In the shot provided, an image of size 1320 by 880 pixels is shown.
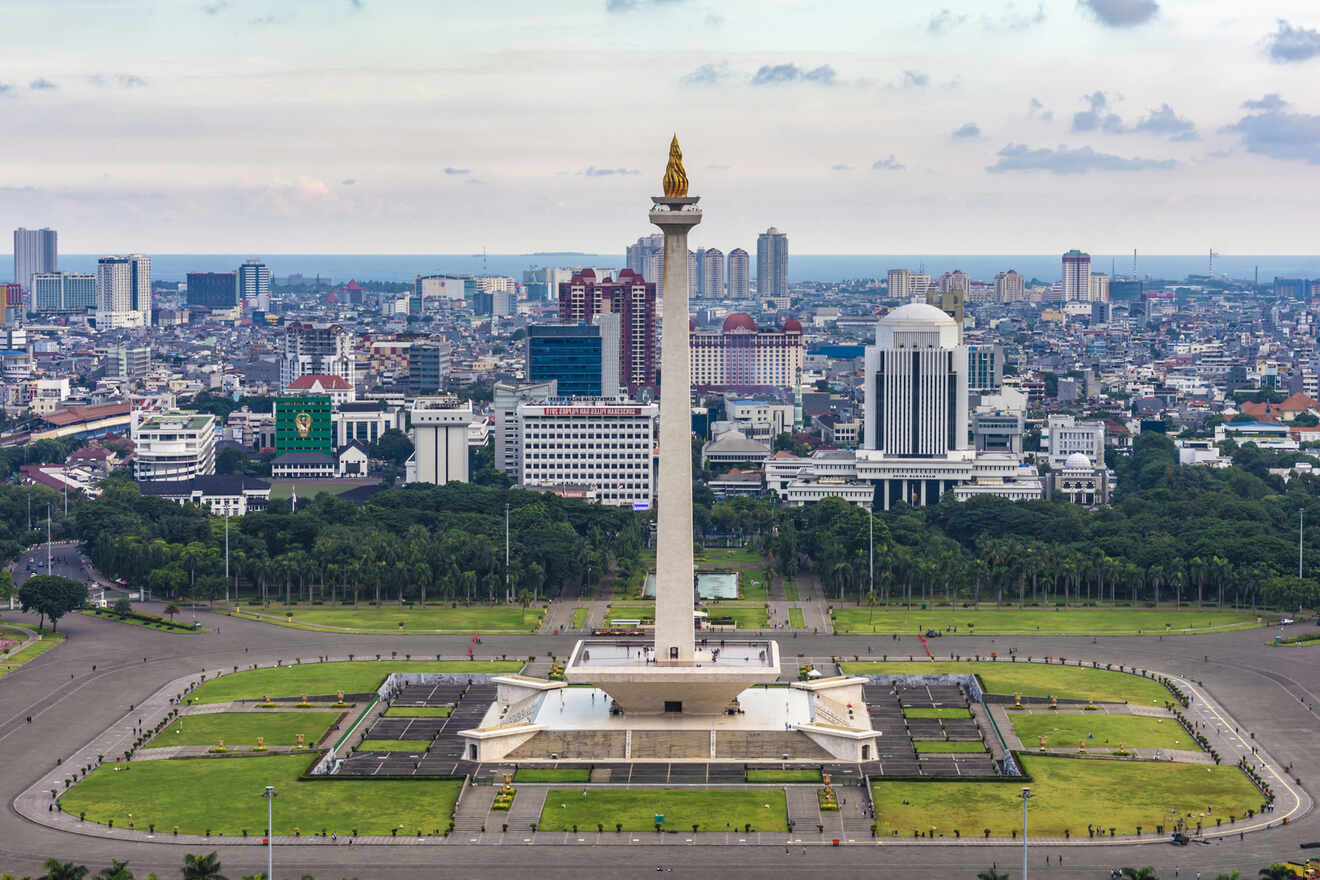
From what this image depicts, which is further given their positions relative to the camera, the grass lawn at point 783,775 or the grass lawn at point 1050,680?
the grass lawn at point 1050,680

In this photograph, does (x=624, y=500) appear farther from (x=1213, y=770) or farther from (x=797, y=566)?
(x=1213, y=770)

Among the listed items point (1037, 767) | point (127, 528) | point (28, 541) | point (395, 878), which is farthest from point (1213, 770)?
point (28, 541)

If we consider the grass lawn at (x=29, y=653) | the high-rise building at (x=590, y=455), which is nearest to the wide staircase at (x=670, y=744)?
the grass lawn at (x=29, y=653)

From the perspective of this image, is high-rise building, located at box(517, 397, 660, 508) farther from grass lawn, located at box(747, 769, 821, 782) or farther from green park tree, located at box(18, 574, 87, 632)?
grass lawn, located at box(747, 769, 821, 782)

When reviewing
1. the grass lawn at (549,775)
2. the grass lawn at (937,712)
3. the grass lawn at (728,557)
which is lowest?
the grass lawn at (549,775)

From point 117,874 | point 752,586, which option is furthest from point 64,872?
point 752,586

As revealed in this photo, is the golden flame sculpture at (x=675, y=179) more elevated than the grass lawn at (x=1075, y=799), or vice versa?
the golden flame sculpture at (x=675, y=179)

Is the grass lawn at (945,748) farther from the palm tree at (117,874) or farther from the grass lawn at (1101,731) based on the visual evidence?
the palm tree at (117,874)
